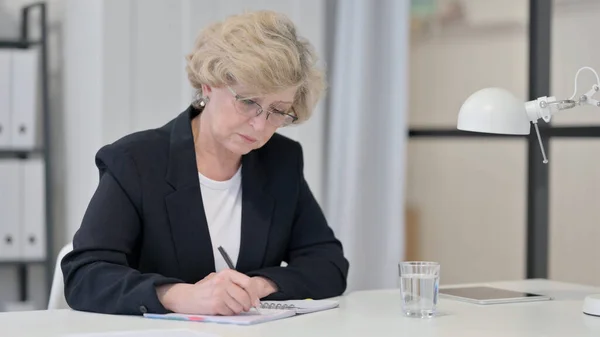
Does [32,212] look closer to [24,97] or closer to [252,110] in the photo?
[24,97]

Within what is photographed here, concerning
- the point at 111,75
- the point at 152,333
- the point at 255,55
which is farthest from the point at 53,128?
the point at 152,333

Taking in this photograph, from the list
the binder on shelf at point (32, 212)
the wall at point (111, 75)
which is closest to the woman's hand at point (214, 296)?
the wall at point (111, 75)

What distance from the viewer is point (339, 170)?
3.80 meters

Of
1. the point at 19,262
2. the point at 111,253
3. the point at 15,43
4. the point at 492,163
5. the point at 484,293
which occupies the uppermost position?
the point at 15,43

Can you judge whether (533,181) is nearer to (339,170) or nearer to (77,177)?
(339,170)

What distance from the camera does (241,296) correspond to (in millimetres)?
1799

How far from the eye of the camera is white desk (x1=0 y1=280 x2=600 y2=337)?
1674 millimetres

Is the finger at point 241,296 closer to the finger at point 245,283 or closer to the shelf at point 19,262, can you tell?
the finger at point 245,283

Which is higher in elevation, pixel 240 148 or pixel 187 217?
pixel 240 148

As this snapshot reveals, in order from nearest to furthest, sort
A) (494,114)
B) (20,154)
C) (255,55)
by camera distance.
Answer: (494,114) < (255,55) < (20,154)

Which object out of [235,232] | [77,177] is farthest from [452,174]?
[235,232]

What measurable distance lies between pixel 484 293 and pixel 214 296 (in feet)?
2.43

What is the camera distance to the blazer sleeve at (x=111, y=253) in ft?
6.06

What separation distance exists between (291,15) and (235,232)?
164 centimetres
